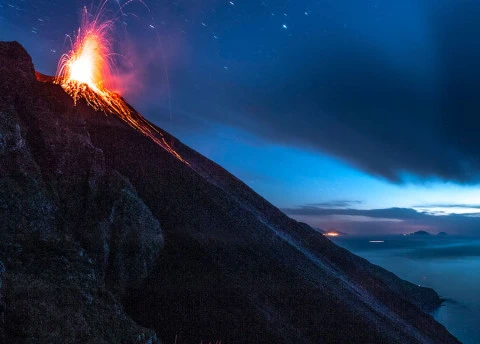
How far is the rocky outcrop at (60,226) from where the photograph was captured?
14.3m

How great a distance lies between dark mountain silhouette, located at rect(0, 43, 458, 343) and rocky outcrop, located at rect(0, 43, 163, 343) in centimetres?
7

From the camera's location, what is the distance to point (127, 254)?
2527 cm

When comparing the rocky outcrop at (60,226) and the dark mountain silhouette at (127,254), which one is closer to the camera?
the rocky outcrop at (60,226)

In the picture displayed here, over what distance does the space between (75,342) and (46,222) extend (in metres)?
9.95

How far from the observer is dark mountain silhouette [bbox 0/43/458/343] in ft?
52.6

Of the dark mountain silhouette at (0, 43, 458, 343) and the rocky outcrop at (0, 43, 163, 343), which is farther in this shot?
the dark mountain silhouette at (0, 43, 458, 343)

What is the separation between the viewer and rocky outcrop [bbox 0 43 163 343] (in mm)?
14336

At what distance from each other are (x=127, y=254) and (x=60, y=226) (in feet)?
15.7

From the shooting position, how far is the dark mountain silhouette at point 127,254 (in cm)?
1605

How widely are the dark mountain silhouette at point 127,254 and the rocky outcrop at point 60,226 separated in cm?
7

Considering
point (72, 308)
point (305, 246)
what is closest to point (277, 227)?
point (305, 246)

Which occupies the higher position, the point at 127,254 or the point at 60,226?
the point at 60,226

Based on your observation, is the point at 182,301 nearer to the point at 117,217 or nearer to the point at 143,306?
the point at 143,306

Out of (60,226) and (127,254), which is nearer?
(60,226)
